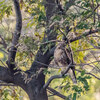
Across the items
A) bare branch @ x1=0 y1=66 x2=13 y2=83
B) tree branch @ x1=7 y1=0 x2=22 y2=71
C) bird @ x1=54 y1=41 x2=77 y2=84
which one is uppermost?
tree branch @ x1=7 y1=0 x2=22 y2=71

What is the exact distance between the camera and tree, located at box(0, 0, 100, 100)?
3033 millimetres

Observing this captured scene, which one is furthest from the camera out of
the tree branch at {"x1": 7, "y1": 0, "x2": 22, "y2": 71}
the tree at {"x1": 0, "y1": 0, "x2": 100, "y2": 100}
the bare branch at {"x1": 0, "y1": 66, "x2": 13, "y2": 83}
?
the bare branch at {"x1": 0, "y1": 66, "x2": 13, "y2": 83}

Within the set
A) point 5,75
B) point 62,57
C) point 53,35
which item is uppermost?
point 53,35

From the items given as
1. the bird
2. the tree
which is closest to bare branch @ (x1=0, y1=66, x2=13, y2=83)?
the tree

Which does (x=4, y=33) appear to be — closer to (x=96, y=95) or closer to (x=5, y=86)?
(x=5, y=86)

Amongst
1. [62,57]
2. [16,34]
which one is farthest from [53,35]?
[16,34]

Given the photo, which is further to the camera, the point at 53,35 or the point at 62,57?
the point at 53,35

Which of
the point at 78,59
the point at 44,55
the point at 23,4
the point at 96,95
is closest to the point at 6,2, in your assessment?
the point at 23,4

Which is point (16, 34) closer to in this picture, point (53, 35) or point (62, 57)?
point (53, 35)

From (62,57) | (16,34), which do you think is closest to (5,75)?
(16,34)

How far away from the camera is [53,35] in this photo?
3916 millimetres

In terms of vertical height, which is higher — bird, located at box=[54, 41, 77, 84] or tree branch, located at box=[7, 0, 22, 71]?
tree branch, located at box=[7, 0, 22, 71]

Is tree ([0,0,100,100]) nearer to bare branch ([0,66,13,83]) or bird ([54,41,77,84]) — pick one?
bare branch ([0,66,13,83])

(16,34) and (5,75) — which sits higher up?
(16,34)
